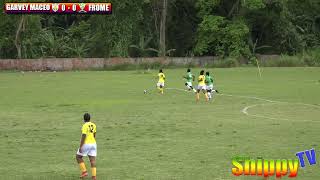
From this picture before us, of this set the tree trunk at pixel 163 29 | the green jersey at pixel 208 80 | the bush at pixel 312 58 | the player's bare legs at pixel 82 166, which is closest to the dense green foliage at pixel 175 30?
the tree trunk at pixel 163 29

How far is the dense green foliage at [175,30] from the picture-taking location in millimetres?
84688

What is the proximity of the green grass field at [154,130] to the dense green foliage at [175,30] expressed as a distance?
38.6 metres

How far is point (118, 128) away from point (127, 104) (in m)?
10.1

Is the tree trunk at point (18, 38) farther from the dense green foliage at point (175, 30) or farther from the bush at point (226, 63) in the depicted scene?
the bush at point (226, 63)

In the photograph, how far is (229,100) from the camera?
38125 millimetres

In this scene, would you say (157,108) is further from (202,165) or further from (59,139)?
(202,165)

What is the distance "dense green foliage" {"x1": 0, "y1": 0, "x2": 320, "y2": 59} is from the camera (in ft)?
278

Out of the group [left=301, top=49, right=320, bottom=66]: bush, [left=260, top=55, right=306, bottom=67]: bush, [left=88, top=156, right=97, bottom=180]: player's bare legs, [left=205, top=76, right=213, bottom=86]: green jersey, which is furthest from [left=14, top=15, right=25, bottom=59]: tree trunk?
[left=88, top=156, right=97, bottom=180]: player's bare legs

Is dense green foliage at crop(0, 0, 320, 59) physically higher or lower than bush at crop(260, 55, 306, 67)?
higher

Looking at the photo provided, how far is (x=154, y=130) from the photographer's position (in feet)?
83.6

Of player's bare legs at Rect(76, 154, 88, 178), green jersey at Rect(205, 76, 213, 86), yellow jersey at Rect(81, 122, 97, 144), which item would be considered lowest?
player's bare legs at Rect(76, 154, 88, 178)

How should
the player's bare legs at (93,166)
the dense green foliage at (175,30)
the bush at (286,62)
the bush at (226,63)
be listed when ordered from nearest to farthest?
the player's bare legs at (93,166)
the bush at (286,62)
the bush at (226,63)
the dense green foliage at (175,30)

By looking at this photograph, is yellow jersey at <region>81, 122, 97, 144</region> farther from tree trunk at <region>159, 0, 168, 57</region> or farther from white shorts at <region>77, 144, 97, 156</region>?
tree trunk at <region>159, 0, 168, 57</region>

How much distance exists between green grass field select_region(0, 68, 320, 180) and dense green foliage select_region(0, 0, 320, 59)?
38647mm
